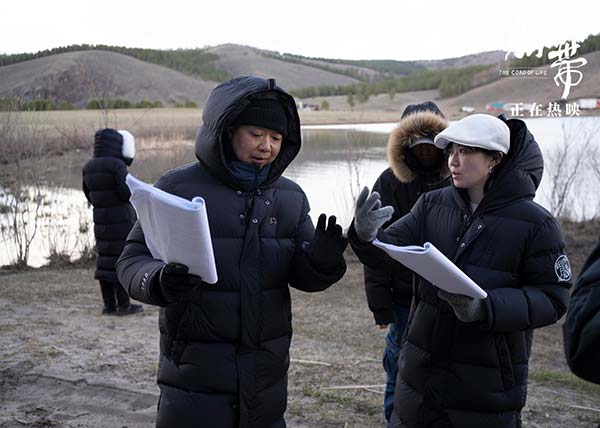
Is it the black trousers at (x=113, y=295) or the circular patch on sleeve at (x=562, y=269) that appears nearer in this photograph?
the circular patch on sleeve at (x=562, y=269)

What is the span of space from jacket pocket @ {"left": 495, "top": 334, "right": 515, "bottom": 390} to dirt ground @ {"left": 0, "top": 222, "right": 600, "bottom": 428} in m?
1.63

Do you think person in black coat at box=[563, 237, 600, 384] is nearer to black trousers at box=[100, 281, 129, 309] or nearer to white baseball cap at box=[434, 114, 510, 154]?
white baseball cap at box=[434, 114, 510, 154]

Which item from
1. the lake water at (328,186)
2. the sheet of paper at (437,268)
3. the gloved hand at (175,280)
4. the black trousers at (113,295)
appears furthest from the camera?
the lake water at (328,186)

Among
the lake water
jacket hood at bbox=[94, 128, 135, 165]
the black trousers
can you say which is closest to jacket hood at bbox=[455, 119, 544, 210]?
jacket hood at bbox=[94, 128, 135, 165]

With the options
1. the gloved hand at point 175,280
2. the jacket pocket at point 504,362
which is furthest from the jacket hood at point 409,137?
the gloved hand at point 175,280

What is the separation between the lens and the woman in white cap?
2258 millimetres

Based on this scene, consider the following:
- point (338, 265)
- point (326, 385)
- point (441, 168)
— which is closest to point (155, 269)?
point (338, 265)

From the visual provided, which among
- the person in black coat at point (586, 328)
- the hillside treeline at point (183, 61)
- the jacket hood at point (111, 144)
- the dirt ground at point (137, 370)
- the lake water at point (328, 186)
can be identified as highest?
the hillside treeline at point (183, 61)

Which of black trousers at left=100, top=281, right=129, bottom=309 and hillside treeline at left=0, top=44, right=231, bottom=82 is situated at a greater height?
hillside treeline at left=0, top=44, right=231, bottom=82

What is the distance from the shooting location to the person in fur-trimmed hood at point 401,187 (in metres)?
3.39

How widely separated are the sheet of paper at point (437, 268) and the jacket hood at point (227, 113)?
600mm

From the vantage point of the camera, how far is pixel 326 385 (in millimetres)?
4402

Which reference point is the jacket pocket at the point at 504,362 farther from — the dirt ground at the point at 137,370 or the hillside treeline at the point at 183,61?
the hillside treeline at the point at 183,61

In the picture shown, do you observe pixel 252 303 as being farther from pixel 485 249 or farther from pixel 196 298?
pixel 485 249
